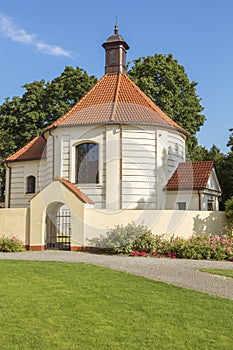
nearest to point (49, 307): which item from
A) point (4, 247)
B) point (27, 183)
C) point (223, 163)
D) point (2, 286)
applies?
point (2, 286)

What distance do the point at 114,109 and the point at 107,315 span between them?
16908 millimetres

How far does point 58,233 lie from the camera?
1998 centimetres

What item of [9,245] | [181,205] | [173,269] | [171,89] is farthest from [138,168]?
[171,89]

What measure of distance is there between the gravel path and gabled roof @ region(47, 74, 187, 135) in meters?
8.77

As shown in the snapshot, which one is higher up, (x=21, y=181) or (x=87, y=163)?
(x=87, y=163)

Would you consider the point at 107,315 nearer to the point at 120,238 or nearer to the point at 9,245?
the point at 120,238

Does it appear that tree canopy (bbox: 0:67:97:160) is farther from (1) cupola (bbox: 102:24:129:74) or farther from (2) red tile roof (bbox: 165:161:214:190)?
(2) red tile roof (bbox: 165:161:214:190)

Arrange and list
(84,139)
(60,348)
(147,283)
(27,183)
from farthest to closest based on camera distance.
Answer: (27,183)
(84,139)
(147,283)
(60,348)

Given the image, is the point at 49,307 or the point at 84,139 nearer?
the point at 49,307

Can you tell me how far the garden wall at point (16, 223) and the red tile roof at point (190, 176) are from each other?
8390 millimetres

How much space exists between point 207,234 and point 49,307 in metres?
11.7

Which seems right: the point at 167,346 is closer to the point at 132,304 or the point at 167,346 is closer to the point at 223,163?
the point at 132,304

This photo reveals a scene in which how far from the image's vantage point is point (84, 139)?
2234cm

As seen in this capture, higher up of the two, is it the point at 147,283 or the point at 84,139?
the point at 84,139
